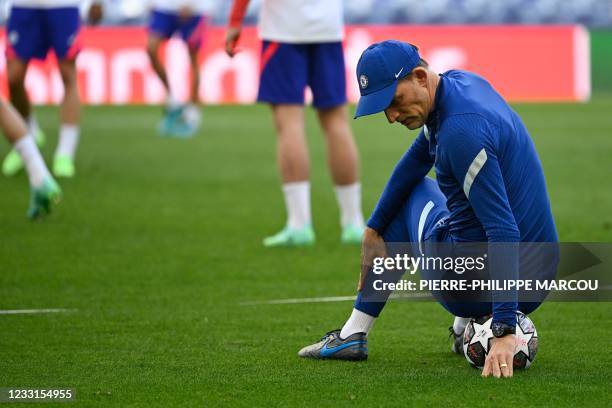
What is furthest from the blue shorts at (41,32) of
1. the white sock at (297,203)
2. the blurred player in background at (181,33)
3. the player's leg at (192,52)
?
the player's leg at (192,52)

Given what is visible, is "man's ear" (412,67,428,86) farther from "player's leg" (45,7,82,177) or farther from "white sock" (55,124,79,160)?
"white sock" (55,124,79,160)

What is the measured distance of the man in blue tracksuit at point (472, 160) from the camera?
14.3 feet

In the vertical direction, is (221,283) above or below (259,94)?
below

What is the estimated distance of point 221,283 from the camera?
6.75 meters

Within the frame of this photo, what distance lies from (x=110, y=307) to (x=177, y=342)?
0.88 meters

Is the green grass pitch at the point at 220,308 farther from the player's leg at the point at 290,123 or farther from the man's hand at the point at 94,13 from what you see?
the man's hand at the point at 94,13

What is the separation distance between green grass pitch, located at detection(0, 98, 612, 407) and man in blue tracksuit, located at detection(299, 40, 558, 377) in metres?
0.37

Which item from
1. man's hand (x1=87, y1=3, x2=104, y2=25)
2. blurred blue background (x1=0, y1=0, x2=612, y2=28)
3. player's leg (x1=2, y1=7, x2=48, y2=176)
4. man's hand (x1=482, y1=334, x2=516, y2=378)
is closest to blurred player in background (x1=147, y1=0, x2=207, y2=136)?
man's hand (x1=87, y1=3, x2=104, y2=25)

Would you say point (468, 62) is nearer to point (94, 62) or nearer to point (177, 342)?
point (94, 62)

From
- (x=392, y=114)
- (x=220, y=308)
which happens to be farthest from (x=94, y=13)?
(x=392, y=114)

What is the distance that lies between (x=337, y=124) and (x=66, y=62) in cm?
364

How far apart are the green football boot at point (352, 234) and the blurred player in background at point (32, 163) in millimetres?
1908

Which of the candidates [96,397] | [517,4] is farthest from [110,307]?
[517,4]

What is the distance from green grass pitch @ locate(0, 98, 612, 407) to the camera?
4441mm
